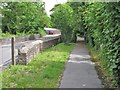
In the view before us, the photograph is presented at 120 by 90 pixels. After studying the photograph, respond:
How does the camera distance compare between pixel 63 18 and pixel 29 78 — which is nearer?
pixel 29 78

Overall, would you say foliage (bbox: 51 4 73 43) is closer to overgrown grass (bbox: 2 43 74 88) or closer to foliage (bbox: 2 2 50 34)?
foliage (bbox: 2 2 50 34)

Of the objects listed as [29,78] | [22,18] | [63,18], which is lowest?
[22,18]

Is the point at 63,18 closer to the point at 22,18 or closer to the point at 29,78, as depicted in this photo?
the point at 22,18

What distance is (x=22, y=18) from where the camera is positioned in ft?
140

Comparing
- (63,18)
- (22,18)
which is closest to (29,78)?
(63,18)

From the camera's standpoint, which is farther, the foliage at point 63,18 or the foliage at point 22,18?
the foliage at point 22,18

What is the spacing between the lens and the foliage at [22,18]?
39719mm

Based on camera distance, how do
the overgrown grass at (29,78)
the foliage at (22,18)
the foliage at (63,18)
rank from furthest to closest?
the foliage at (22,18) < the foliage at (63,18) < the overgrown grass at (29,78)

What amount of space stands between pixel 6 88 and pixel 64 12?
2428cm

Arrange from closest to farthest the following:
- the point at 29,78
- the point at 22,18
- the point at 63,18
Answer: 1. the point at 29,78
2. the point at 63,18
3. the point at 22,18

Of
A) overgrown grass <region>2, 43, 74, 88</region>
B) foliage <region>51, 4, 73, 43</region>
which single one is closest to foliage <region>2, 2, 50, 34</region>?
foliage <region>51, 4, 73, 43</region>

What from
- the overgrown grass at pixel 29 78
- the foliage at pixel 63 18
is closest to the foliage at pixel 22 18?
the foliage at pixel 63 18

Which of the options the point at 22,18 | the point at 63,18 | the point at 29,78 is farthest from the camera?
the point at 22,18

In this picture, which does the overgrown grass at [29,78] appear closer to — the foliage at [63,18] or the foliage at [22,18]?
the foliage at [63,18]
